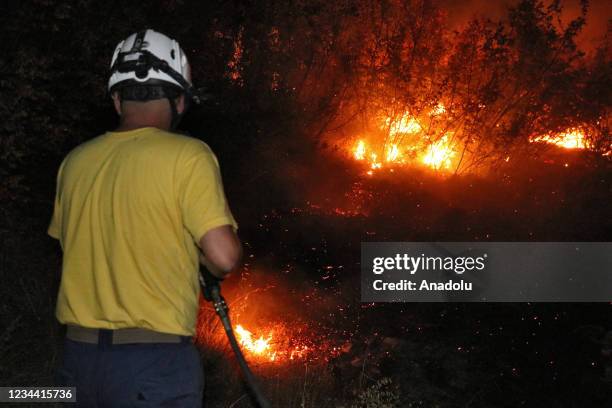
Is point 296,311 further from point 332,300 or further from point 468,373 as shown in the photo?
point 468,373

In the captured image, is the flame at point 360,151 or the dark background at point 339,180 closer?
the dark background at point 339,180

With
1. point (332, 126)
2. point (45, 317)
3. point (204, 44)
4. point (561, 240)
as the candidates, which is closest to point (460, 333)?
point (561, 240)

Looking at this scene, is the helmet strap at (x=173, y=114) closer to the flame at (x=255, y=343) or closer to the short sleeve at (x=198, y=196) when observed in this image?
the short sleeve at (x=198, y=196)

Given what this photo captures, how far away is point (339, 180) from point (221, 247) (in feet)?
51.9

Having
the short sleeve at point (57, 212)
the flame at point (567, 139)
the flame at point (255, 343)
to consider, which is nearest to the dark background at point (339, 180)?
the flame at point (567, 139)

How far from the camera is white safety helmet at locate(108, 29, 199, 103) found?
2.52 metres

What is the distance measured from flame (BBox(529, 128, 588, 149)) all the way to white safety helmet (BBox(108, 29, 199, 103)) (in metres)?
14.4

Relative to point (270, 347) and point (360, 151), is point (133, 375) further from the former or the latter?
point (360, 151)

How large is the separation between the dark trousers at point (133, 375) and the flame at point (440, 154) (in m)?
17.0

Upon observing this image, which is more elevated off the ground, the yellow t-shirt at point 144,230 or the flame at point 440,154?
the flame at point 440,154

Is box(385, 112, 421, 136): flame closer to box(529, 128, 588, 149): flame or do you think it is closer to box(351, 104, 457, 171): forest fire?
box(351, 104, 457, 171): forest fire

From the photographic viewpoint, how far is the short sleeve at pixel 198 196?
2289mm

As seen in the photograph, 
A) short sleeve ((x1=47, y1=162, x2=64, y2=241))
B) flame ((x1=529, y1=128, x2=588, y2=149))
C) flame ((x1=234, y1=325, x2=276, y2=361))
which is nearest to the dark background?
flame ((x1=529, y1=128, x2=588, y2=149))

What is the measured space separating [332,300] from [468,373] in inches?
98.9
